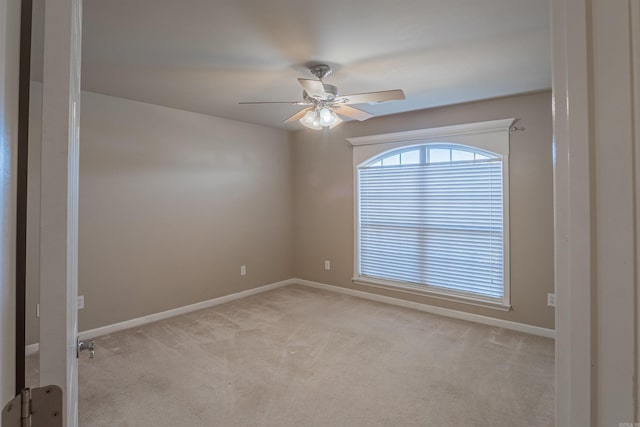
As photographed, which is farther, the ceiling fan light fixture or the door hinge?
the ceiling fan light fixture

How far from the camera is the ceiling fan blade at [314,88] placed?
87.9 inches

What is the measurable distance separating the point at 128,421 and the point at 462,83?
3.69 meters

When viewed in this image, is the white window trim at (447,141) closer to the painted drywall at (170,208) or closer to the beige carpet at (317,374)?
the beige carpet at (317,374)

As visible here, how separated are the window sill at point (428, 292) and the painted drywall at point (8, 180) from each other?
3953 millimetres

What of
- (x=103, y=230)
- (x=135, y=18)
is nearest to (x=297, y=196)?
(x=103, y=230)

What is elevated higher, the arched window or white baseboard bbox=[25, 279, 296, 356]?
the arched window

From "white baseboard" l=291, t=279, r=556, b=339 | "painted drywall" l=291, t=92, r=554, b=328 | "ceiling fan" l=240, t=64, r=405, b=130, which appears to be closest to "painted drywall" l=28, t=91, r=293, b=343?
"painted drywall" l=291, t=92, r=554, b=328

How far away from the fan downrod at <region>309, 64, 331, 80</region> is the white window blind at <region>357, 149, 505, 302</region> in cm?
188

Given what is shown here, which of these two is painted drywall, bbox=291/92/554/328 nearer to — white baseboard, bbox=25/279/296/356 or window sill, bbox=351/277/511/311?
window sill, bbox=351/277/511/311

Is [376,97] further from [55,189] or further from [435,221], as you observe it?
[55,189]

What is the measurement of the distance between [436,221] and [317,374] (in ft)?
7.65

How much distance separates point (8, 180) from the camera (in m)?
0.49

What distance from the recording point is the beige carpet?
6.82 feet

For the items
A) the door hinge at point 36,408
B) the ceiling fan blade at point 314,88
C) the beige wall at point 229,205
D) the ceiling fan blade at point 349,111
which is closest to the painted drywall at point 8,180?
the door hinge at point 36,408
